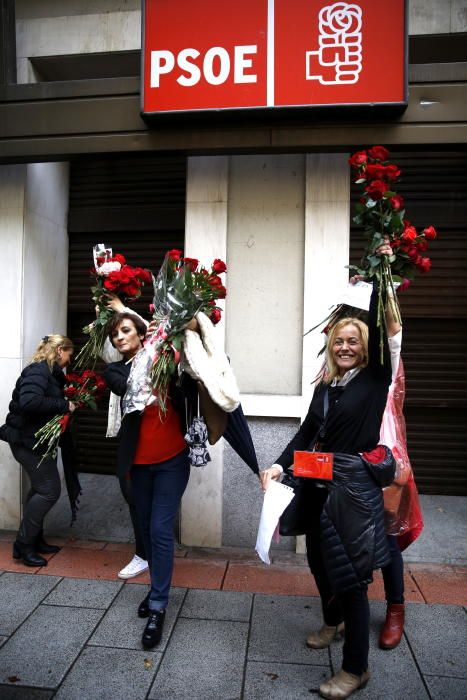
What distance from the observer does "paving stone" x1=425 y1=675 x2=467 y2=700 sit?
8.27 feet

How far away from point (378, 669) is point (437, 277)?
136 inches

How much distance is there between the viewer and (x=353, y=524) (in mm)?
2465

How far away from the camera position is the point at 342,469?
2504mm

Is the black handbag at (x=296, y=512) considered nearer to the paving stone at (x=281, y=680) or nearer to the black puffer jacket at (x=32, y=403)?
the paving stone at (x=281, y=680)

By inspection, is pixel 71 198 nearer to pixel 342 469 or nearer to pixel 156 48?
pixel 156 48

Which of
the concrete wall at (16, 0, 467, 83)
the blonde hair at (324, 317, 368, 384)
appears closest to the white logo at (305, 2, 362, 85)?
the concrete wall at (16, 0, 467, 83)

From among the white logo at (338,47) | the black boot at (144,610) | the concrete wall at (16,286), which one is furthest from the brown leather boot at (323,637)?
the white logo at (338,47)

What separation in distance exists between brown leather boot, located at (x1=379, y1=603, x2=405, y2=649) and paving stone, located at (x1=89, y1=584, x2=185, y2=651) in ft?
4.22

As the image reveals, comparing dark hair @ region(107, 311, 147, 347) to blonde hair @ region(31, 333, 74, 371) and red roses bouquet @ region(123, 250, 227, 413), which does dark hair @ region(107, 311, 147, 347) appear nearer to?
red roses bouquet @ region(123, 250, 227, 413)

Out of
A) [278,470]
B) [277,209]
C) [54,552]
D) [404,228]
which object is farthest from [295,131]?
[54,552]

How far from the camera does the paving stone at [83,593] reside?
3387 mm

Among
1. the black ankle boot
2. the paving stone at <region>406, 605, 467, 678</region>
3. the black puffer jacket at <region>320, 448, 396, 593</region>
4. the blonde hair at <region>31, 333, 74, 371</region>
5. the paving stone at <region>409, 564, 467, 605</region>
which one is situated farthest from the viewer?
the blonde hair at <region>31, 333, 74, 371</region>

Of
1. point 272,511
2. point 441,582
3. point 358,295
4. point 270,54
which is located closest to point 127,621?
point 272,511

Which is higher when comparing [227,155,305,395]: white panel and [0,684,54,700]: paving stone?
[227,155,305,395]: white panel
